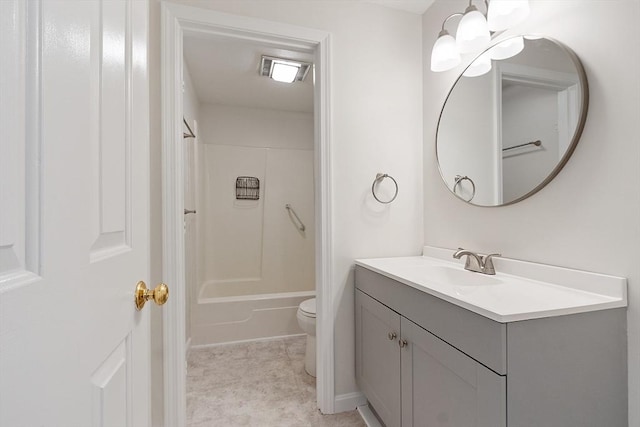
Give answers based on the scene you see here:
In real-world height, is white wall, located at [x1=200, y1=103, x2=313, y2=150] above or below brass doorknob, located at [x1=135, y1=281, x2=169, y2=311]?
above

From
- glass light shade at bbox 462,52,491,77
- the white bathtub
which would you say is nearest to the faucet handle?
glass light shade at bbox 462,52,491,77

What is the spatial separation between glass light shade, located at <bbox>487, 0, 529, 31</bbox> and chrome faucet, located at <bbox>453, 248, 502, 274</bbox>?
3.21 feet

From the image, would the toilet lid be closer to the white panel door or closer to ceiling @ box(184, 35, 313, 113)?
the white panel door

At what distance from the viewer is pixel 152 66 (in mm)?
1409

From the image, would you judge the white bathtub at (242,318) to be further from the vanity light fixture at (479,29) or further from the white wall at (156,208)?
the vanity light fixture at (479,29)

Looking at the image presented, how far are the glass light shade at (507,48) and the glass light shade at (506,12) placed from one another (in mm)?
85

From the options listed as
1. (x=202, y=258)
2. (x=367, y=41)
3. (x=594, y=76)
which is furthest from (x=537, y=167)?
(x=202, y=258)

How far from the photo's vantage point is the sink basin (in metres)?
1.28

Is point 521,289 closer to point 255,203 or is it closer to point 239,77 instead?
point 239,77

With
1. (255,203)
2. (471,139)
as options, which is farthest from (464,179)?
(255,203)

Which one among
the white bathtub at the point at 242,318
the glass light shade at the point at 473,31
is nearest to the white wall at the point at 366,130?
the glass light shade at the point at 473,31

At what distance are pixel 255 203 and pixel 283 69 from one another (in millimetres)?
1586

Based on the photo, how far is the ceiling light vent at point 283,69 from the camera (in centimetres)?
222

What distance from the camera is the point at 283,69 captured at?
232 centimetres
